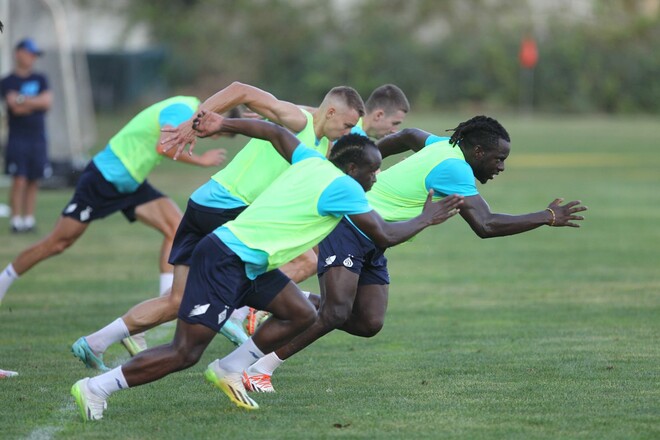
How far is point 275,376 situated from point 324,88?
5444 cm

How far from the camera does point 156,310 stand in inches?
331

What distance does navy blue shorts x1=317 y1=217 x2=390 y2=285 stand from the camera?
8.24 meters

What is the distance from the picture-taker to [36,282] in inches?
533

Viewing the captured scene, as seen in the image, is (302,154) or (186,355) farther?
(302,154)

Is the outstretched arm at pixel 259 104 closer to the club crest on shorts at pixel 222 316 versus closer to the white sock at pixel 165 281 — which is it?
the club crest on shorts at pixel 222 316

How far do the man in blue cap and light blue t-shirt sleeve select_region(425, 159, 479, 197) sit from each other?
10650 mm

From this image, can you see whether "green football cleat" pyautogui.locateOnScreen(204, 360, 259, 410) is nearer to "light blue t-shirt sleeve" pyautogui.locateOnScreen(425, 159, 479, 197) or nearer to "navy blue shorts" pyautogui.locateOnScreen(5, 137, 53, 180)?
"light blue t-shirt sleeve" pyautogui.locateOnScreen(425, 159, 479, 197)

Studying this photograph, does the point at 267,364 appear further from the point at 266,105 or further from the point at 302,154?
the point at 266,105

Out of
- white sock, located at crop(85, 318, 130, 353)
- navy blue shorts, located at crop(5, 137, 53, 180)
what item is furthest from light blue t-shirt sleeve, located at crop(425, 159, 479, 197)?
navy blue shorts, located at crop(5, 137, 53, 180)

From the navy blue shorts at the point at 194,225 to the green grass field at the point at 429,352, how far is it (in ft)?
2.84

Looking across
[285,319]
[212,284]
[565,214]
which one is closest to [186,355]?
[212,284]

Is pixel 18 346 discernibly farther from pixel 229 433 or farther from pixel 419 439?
pixel 419 439

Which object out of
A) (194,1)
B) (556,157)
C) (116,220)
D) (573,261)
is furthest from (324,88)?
(573,261)

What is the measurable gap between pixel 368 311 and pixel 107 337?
1748 mm
